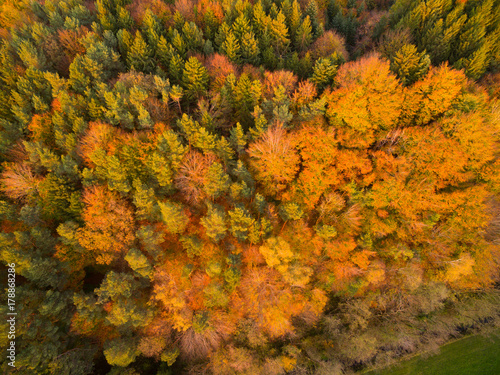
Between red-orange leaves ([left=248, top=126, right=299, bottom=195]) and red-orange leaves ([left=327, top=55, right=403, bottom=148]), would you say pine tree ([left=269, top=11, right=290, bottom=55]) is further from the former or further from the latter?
red-orange leaves ([left=248, top=126, right=299, bottom=195])

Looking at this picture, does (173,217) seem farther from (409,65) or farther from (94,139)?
(409,65)

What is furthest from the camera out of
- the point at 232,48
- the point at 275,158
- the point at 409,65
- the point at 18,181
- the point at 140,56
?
the point at 232,48

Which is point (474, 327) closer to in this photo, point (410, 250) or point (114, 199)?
point (410, 250)

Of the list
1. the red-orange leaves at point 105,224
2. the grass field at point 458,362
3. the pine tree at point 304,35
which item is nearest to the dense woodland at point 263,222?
the red-orange leaves at point 105,224

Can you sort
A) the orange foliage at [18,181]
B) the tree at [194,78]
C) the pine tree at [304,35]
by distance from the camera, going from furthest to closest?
the pine tree at [304,35] → the tree at [194,78] → the orange foliage at [18,181]

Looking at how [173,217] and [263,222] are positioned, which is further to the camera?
[263,222]

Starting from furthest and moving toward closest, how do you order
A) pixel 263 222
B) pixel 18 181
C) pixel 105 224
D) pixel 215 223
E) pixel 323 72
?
pixel 323 72
pixel 18 181
pixel 105 224
pixel 263 222
pixel 215 223

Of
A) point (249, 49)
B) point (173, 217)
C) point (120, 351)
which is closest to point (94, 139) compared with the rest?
point (173, 217)

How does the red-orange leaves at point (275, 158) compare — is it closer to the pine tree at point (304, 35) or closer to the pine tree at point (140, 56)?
the pine tree at point (304, 35)
